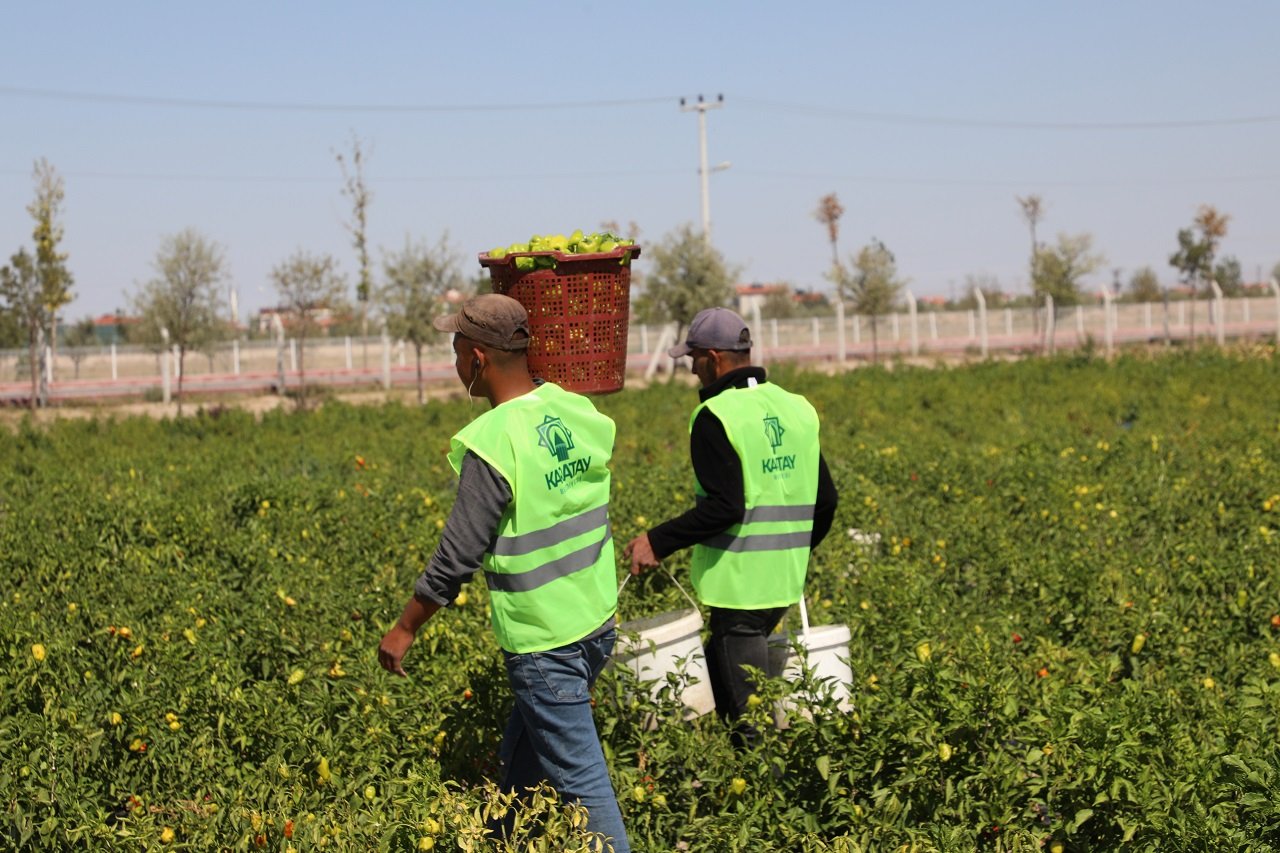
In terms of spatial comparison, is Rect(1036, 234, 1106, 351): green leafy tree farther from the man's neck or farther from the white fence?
the man's neck

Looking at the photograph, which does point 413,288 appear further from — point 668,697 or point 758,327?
point 668,697

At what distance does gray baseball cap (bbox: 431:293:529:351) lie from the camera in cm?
348

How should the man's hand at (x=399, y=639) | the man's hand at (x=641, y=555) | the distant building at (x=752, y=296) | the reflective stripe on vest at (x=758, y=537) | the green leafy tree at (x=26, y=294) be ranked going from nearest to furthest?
the man's hand at (x=399, y=639) → the man's hand at (x=641, y=555) → the reflective stripe on vest at (x=758, y=537) → the green leafy tree at (x=26, y=294) → the distant building at (x=752, y=296)

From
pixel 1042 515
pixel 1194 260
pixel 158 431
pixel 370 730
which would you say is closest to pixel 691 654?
pixel 370 730

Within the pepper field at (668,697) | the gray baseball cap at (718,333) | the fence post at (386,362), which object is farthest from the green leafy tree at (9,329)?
the gray baseball cap at (718,333)

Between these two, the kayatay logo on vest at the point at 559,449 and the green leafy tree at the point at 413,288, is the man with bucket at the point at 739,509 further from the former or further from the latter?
the green leafy tree at the point at 413,288

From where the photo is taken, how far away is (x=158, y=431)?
1642cm

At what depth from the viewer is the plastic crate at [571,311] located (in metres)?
3.93

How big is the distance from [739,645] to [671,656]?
229 millimetres

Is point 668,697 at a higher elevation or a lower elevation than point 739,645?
lower

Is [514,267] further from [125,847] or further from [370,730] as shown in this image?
[125,847]

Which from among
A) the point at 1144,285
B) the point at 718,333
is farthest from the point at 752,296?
the point at 718,333

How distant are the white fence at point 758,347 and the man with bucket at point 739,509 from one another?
27.5 metres

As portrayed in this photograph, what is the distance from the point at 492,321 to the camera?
3486mm
